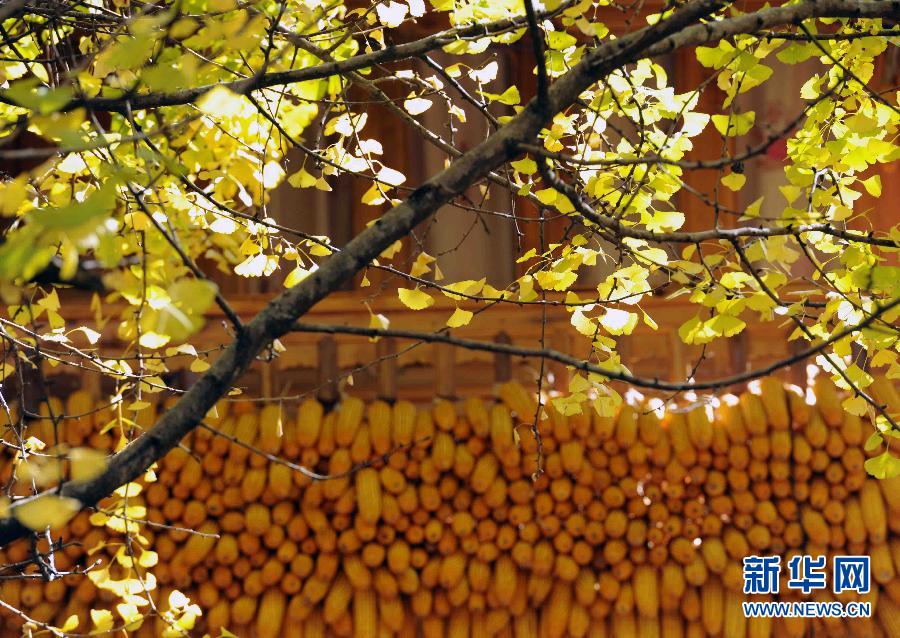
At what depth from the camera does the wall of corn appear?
7.54 feet

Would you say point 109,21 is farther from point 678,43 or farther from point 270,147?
point 678,43

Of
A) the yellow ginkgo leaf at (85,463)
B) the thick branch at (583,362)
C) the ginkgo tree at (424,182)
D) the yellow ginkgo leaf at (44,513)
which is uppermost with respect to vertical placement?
the ginkgo tree at (424,182)

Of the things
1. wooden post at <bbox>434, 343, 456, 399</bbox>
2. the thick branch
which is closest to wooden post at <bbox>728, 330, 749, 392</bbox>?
wooden post at <bbox>434, 343, 456, 399</bbox>

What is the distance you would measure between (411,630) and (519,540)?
0.38m

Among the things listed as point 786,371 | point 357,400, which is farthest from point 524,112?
point 786,371

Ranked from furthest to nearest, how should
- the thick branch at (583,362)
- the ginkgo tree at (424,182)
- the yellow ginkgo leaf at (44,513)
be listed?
the thick branch at (583,362)
the ginkgo tree at (424,182)
the yellow ginkgo leaf at (44,513)

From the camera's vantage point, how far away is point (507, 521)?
2.37 metres

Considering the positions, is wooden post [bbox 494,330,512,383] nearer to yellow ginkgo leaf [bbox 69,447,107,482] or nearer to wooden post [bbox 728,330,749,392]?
wooden post [bbox 728,330,749,392]

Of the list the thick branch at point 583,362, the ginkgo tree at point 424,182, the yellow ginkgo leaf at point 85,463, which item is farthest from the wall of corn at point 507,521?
the yellow ginkgo leaf at point 85,463

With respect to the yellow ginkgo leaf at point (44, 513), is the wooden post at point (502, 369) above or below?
above

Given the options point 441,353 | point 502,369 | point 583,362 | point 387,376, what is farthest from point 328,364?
point 583,362

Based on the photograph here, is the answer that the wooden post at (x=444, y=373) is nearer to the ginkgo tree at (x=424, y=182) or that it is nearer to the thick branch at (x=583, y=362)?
the ginkgo tree at (x=424, y=182)

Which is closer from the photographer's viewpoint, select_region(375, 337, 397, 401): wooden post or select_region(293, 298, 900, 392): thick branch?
select_region(293, 298, 900, 392): thick branch

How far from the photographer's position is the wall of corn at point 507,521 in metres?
2.30
